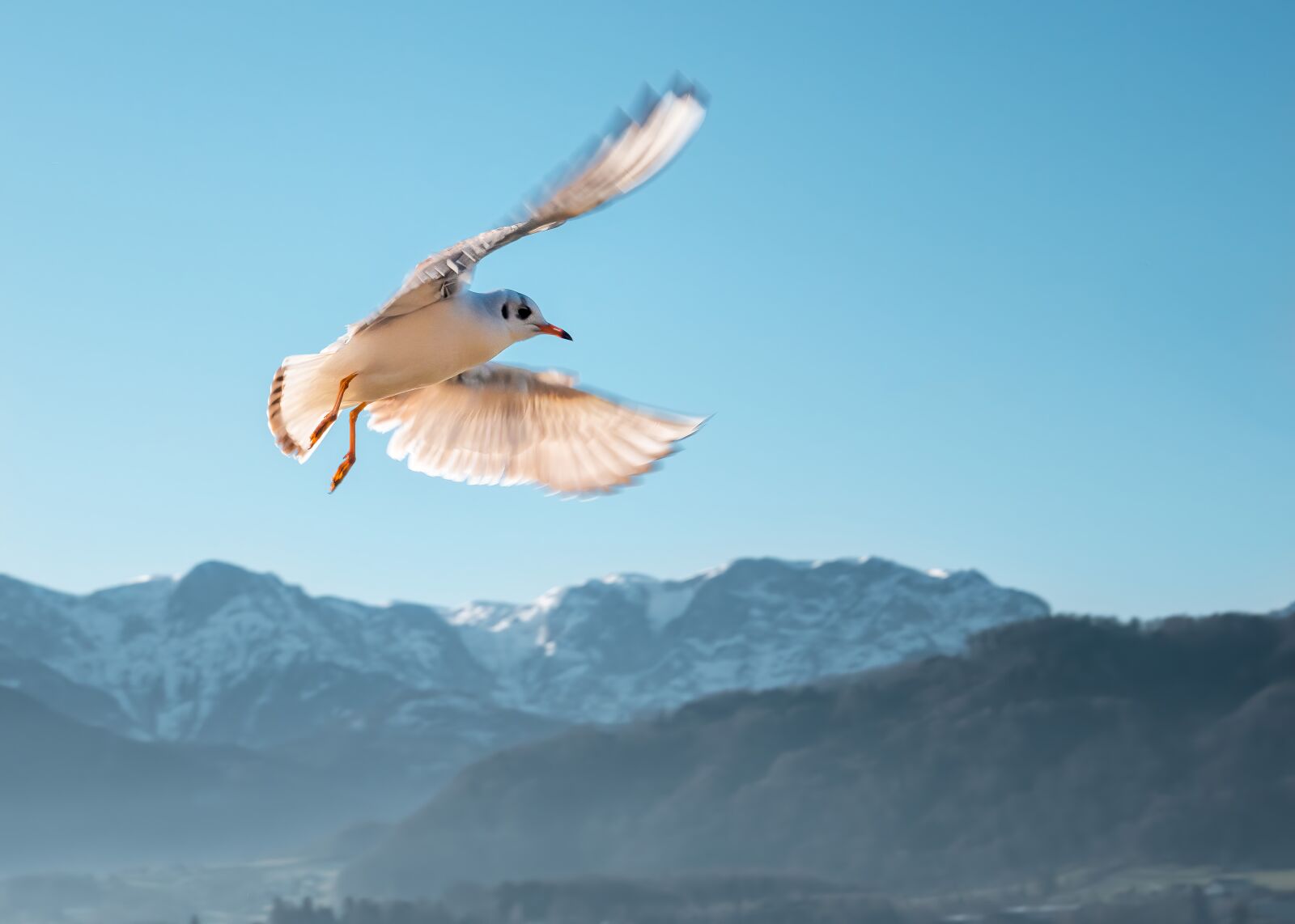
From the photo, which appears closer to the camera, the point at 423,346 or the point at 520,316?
the point at 423,346

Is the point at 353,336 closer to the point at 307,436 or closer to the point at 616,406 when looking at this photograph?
the point at 307,436

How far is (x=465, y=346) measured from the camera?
10.1 metres

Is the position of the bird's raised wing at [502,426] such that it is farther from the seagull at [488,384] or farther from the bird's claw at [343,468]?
the bird's claw at [343,468]

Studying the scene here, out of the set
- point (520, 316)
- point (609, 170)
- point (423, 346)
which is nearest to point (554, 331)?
point (520, 316)

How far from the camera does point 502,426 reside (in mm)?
13594

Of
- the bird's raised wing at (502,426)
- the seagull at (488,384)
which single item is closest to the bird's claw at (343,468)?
the seagull at (488,384)

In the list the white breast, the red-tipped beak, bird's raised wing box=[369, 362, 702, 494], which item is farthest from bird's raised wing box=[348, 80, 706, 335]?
bird's raised wing box=[369, 362, 702, 494]

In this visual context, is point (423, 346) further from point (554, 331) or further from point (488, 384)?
→ point (488, 384)

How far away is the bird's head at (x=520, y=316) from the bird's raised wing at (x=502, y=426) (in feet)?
8.36

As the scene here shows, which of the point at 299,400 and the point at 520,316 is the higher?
the point at 520,316

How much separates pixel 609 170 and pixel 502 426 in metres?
5.83

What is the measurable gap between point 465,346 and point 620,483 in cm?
302

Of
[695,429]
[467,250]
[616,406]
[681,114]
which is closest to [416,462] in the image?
[616,406]

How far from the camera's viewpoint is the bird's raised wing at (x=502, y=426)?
13148 mm
